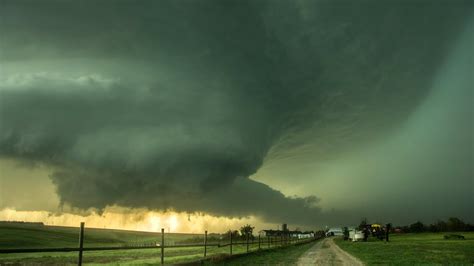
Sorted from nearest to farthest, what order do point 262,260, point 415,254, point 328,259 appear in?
point 262,260
point 328,259
point 415,254

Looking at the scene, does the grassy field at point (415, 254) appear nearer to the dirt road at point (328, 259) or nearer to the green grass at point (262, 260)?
the dirt road at point (328, 259)

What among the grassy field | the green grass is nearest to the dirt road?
the green grass

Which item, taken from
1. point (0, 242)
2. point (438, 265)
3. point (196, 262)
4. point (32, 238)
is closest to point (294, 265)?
point (196, 262)

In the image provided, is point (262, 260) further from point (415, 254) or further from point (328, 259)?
point (415, 254)

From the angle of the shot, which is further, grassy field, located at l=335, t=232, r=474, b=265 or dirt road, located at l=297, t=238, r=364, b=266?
grassy field, located at l=335, t=232, r=474, b=265

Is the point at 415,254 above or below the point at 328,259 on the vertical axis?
below

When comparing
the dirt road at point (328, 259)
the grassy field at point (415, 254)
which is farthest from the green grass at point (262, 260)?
the grassy field at point (415, 254)

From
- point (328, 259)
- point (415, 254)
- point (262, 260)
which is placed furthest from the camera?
point (415, 254)

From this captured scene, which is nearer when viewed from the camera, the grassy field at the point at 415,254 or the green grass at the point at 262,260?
the green grass at the point at 262,260

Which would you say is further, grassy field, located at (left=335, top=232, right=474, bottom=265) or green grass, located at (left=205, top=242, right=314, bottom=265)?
grassy field, located at (left=335, top=232, right=474, bottom=265)

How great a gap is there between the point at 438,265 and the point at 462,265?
131 centimetres

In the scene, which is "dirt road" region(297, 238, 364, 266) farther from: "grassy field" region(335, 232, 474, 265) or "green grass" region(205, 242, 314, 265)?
"grassy field" region(335, 232, 474, 265)

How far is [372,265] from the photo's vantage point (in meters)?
26.6

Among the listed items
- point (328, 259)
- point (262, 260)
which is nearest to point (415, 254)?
point (328, 259)
